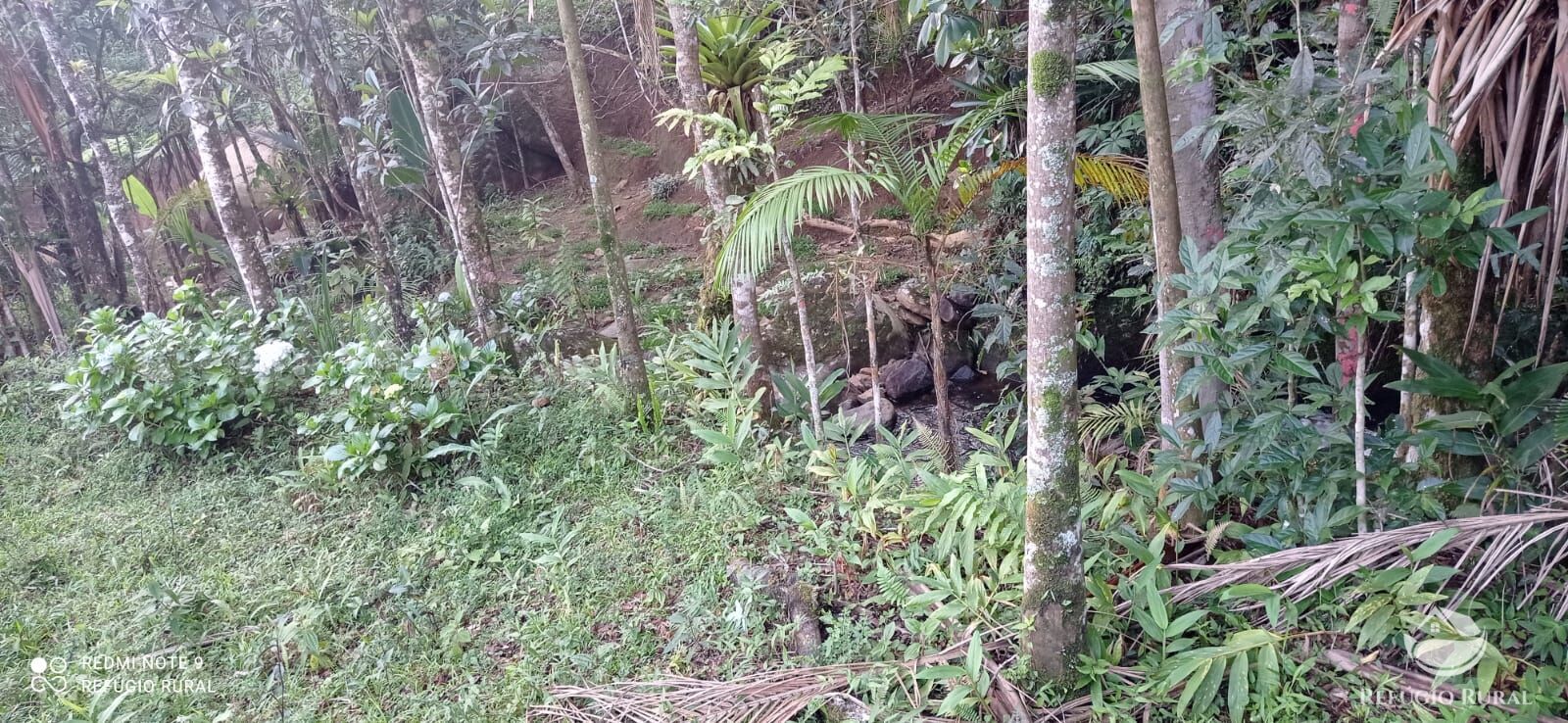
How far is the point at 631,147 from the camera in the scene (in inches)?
438

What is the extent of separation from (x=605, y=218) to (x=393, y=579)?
208 cm

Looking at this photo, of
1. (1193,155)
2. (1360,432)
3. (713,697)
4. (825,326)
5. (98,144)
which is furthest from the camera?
(98,144)

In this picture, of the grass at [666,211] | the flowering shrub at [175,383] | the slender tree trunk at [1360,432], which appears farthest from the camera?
Result: the grass at [666,211]

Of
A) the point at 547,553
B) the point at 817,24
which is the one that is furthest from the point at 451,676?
the point at 817,24

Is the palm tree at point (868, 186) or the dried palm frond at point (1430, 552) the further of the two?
the palm tree at point (868, 186)

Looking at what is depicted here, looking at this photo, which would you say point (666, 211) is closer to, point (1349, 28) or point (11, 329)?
point (11, 329)

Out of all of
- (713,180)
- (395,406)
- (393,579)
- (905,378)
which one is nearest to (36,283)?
(395,406)

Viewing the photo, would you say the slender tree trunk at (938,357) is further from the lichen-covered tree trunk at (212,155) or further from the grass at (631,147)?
the grass at (631,147)

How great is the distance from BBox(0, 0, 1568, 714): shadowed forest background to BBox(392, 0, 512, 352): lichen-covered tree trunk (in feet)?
0.11

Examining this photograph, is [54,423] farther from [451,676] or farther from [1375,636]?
[1375,636]

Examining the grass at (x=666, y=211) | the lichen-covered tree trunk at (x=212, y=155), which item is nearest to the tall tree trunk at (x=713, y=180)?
the lichen-covered tree trunk at (x=212, y=155)

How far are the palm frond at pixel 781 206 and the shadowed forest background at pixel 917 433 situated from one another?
0.08 feet

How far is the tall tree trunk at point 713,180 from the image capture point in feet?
13.5

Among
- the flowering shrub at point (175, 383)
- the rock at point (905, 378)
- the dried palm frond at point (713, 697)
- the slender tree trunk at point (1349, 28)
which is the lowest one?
the rock at point (905, 378)
